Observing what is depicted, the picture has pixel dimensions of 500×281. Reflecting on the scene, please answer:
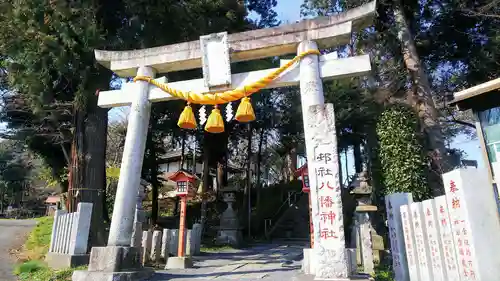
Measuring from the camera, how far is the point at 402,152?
9.51 metres

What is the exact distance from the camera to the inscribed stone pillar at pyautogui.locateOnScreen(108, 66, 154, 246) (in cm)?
632

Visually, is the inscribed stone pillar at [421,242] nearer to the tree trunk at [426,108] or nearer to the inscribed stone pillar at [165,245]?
the tree trunk at [426,108]

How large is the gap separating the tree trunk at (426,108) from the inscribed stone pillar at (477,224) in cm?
695

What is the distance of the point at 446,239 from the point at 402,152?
20.5 ft

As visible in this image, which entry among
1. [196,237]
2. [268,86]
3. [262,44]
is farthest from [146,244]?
[262,44]

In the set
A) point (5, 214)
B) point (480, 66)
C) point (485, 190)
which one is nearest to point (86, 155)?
point (485, 190)

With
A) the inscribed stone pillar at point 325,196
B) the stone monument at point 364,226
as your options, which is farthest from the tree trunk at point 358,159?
the inscribed stone pillar at point 325,196

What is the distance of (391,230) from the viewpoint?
5578mm

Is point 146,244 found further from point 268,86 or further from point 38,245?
point 268,86

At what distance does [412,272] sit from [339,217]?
123 centimetres

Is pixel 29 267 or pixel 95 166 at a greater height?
pixel 95 166

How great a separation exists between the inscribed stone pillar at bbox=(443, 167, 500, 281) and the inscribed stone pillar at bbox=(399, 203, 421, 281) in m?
1.51

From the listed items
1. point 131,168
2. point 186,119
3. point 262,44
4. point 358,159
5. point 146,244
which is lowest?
point 146,244

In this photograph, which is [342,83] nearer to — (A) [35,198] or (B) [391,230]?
(B) [391,230]
